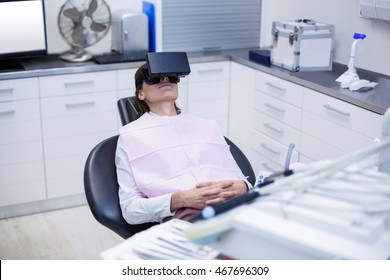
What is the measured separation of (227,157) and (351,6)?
5.22 feet

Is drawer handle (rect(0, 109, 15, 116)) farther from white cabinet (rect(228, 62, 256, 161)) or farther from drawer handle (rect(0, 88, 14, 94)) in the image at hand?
white cabinet (rect(228, 62, 256, 161))

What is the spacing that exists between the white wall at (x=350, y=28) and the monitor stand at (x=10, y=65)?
179 cm

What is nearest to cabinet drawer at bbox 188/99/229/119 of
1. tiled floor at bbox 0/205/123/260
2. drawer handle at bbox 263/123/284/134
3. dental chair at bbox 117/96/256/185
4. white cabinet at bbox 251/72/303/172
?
white cabinet at bbox 251/72/303/172

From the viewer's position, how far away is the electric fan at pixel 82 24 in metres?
3.33

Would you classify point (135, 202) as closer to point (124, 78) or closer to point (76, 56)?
point (124, 78)

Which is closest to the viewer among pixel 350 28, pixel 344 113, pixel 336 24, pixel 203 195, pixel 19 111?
pixel 203 195

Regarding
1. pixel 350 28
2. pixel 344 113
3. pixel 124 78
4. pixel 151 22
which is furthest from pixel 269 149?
pixel 151 22

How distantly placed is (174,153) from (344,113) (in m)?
1.05

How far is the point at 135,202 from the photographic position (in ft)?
6.48

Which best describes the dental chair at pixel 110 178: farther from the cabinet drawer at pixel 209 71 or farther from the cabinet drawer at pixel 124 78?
the cabinet drawer at pixel 209 71

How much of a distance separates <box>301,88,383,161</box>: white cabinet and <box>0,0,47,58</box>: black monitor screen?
1576mm

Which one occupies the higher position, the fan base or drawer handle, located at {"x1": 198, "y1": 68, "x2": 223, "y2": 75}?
the fan base

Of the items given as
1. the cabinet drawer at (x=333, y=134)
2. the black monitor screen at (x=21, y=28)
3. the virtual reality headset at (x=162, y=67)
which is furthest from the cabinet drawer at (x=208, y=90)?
the virtual reality headset at (x=162, y=67)

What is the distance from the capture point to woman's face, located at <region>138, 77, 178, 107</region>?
86.1 inches
